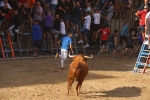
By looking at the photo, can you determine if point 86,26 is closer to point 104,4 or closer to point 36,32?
point 104,4

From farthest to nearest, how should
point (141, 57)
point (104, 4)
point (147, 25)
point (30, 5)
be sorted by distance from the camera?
point (104, 4) → point (30, 5) → point (141, 57) → point (147, 25)

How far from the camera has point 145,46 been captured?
45.1 feet

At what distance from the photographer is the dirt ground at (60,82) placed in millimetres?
9109

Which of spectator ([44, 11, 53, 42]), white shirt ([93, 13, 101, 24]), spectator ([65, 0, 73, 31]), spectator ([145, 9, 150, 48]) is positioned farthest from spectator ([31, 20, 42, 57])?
spectator ([145, 9, 150, 48])

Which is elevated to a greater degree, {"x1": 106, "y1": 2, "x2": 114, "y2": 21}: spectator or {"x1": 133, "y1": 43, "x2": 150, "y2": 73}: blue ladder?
{"x1": 106, "y1": 2, "x2": 114, "y2": 21}: spectator

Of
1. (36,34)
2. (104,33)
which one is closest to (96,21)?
(104,33)

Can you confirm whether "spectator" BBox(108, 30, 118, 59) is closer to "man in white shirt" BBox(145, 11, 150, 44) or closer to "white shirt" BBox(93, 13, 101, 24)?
"white shirt" BBox(93, 13, 101, 24)

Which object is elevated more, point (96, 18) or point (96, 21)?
point (96, 18)

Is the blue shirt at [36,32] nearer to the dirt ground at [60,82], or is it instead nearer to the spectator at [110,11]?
the dirt ground at [60,82]

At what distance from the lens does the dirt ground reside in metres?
9.11

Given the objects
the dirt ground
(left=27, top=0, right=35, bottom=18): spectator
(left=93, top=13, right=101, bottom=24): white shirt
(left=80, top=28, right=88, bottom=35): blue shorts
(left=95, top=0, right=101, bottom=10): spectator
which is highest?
(left=27, top=0, right=35, bottom=18): spectator

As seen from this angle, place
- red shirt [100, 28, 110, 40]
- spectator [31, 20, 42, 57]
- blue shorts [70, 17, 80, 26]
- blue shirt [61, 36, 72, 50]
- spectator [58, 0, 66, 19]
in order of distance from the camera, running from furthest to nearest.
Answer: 1. red shirt [100, 28, 110, 40]
2. blue shorts [70, 17, 80, 26]
3. spectator [58, 0, 66, 19]
4. spectator [31, 20, 42, 57]
5. blue shirt [61, 36, 72, 50]

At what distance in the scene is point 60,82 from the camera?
10750mm

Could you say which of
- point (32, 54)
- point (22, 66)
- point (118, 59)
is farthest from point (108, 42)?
point (22, 66)
